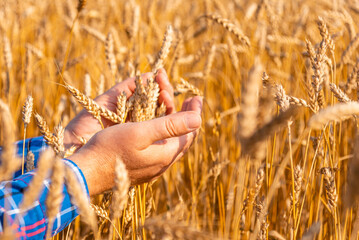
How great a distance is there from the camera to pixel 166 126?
794 mm

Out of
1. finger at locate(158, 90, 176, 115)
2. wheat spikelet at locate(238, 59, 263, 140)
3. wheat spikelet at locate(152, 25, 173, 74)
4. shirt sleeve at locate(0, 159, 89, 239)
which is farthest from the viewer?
finger at locate(158, 90, 176, 115)

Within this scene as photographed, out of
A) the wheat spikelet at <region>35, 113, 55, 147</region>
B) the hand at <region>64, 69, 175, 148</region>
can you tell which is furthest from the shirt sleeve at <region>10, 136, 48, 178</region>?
the wheat spikelet at <region>35, 113, 55, 147</region>

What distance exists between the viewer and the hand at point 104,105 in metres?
1.06

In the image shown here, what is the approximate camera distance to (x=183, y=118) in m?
0.81

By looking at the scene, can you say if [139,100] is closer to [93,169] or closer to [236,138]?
[93,169]

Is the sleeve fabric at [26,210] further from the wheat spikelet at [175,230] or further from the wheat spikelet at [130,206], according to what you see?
the wheat spikelet at [175,230]

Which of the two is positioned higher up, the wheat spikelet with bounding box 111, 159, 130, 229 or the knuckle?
the knuckle

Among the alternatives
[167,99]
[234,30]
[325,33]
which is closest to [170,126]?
[167,99]

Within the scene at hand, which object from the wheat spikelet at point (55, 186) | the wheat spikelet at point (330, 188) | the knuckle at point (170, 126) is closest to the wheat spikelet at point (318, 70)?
the wheat spikelet at point (330, 188)

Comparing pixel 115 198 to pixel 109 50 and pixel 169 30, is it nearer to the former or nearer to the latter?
pixel 169 30

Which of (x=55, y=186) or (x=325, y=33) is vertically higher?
(x=325, y=33)

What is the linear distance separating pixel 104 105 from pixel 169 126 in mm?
383

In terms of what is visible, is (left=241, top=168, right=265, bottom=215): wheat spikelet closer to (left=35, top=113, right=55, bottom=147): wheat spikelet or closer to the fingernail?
the fingernail

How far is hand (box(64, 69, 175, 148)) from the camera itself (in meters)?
1.06
